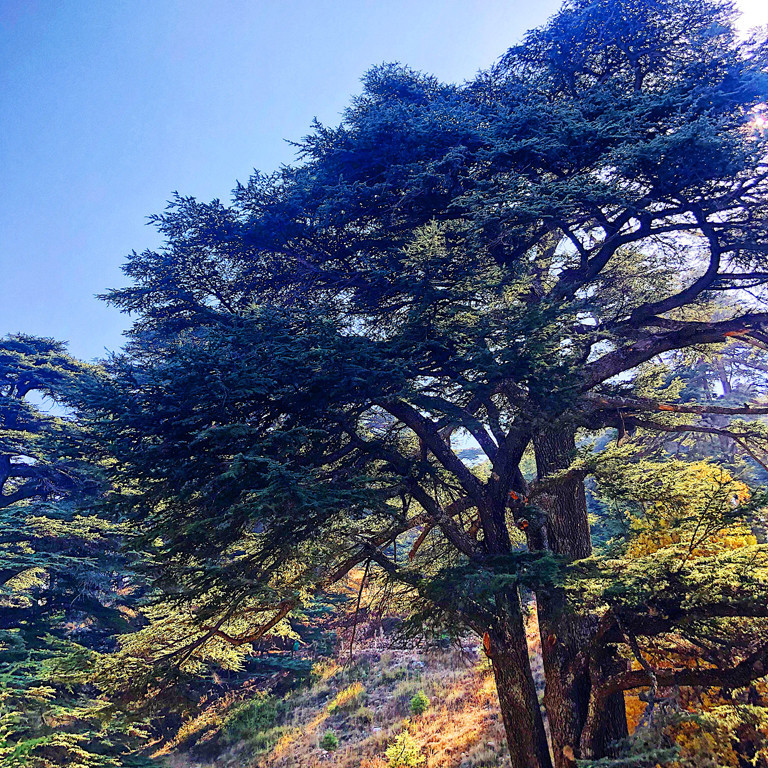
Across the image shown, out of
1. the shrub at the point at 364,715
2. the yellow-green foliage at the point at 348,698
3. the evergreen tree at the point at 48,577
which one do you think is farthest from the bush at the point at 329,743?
the evergreen tree at the point at 48,577

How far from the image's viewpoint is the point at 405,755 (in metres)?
10.4

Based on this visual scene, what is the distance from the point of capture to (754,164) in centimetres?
523

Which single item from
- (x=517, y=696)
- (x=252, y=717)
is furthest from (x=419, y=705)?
(x=517, y=696)

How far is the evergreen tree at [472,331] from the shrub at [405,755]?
16.9 ft

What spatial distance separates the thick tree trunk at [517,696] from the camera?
6227 mm

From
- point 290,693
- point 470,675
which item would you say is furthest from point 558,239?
point 290,693

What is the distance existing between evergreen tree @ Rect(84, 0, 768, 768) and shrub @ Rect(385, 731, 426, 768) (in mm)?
5165

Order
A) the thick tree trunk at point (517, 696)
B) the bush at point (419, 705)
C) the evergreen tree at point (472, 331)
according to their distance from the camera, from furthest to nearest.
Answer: the bush at point (419, 705) → the thick tree trunk at point (517, 696) → the evergreen tree at point (472, 331)

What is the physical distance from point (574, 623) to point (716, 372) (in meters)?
15.8

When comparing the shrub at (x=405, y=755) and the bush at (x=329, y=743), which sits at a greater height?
the shrub at (x=405, y=755)

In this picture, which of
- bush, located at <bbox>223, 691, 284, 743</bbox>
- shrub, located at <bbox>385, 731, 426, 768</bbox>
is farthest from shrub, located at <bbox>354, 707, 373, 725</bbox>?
shrub, located at <bbox>385, 731, 426, 768</bbox>

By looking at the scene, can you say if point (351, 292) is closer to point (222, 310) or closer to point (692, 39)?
point (222, 310)

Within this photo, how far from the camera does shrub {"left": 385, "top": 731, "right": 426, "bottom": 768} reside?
33.7 ft

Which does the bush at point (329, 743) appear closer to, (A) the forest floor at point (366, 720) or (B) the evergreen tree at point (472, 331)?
(A) the forest floor at point (366, 720)
